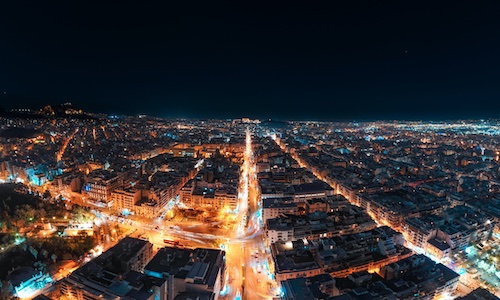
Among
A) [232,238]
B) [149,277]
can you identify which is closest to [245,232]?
[232,238]

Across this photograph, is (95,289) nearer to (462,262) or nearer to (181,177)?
(181,177)

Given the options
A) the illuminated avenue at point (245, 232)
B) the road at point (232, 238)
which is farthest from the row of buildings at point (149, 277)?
the road at point (232, 238)

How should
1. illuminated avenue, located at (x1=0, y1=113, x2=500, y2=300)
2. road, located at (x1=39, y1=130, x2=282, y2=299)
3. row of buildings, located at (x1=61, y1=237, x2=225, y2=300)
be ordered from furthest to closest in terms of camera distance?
1. road, located at (x1=39, y1=130, x2=282, y2=299)
2. illuminated avenue, located at (x1=0, y1=113, x2=500, y2=300)
3. row of buildings, located at (x1=61, y1=237, x2=225, y2=300)

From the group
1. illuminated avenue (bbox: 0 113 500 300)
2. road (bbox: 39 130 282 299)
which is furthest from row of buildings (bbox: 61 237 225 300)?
road (bbox: 39 130 282 299)

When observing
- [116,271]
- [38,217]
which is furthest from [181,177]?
[116,271]

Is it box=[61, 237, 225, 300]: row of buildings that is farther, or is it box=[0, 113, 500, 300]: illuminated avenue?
box=[0, 113, 500, 300]: illuminated avenue

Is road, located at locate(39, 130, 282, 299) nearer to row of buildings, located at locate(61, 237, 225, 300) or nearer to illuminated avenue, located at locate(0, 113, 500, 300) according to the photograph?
illuminated avenue, located at locate(0, 113, 500, 300)

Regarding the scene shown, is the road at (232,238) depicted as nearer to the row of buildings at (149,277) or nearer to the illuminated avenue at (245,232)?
the illuminated avenue at (245,232)

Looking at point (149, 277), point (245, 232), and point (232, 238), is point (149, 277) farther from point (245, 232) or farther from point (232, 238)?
point (245, 232)
